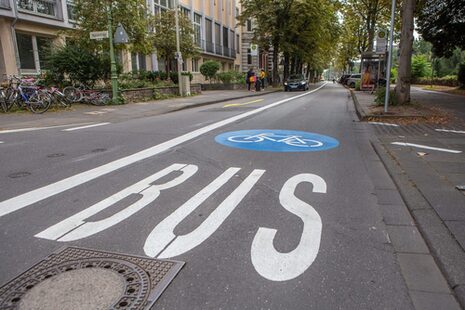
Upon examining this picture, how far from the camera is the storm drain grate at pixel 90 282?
102 inches

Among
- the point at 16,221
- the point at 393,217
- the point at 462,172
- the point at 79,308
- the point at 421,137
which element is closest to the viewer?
the point at 79,308

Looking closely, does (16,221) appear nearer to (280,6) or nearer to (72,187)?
(72,187)

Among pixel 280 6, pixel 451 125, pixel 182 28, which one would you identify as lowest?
pixel 451 125

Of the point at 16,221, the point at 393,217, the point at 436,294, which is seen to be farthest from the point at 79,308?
the point at 393,217

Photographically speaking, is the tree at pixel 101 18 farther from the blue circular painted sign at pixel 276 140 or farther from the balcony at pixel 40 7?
the blue circular painted sign at pixel 276 140

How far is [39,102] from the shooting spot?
14188 millimetres

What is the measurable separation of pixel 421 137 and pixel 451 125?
2.87 metres

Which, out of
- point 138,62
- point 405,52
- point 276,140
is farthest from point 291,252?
point 138,62

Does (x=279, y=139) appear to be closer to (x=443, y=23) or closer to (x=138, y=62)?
(x=138, y=62)

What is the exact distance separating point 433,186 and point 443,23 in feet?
86.7

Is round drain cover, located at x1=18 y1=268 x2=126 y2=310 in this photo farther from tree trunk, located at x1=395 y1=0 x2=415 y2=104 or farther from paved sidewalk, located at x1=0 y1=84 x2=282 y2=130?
tree trunk, located at x1=395 y1=0 x2=415 y2=104

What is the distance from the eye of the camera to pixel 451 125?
11.1 meters

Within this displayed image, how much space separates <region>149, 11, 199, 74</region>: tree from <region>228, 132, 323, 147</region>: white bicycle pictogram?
742 inches

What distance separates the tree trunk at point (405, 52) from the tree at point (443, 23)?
12.6 meters
